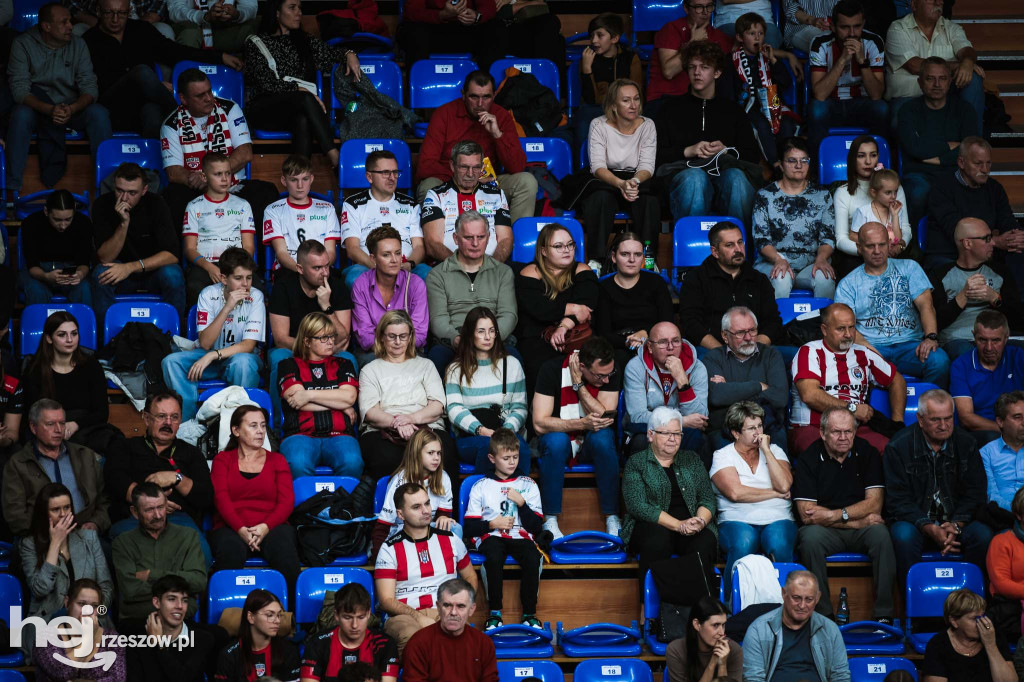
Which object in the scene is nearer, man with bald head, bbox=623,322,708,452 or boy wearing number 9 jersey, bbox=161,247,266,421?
man with bald head, bbox=623,322,708,452

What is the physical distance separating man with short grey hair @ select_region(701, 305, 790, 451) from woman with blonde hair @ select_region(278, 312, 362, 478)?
183 cm

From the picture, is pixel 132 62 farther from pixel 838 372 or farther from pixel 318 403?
pixel 838 372

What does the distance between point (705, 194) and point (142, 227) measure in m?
3.32

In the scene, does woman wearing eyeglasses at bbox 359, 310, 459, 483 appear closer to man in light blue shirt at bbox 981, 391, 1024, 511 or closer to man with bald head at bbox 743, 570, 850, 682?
man with bald head at bbox 743, 570, 850, 682

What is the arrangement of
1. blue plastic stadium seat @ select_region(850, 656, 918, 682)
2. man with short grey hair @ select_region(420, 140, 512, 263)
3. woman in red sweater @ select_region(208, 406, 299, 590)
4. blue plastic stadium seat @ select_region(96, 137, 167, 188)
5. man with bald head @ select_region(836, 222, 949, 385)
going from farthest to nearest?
blue plastic stadium seat @ select_region(96, 137, 167, 188), man with short grey hair @ select_region(420, 140, 512, 263), man with bald head @ select_region(836, 222, 949, 385), woman in red sweater @ select_region(208, 406, 299, 590), blue plastic stadium seat @ select_region(850, 656, 918, 682)

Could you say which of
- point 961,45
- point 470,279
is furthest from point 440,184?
point 961,45

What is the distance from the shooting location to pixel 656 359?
22.5ft

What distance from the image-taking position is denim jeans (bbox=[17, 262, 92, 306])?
7434mm

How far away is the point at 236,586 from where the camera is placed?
6008 millimetres

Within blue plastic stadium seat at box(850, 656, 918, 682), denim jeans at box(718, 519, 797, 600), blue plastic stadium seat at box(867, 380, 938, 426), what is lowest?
blue plastic stadium seat at box(850, 656, 918, 682)

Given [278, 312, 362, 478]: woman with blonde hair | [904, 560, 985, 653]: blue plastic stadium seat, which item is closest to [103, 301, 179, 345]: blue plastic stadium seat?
[278, 312, 362, 478]: woman with blonde hair

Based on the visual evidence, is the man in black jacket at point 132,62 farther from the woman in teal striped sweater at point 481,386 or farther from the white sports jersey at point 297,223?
the woman in teal striped sweater at point 481,386

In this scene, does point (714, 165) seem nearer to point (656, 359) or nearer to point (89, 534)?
→ point (656, 359)

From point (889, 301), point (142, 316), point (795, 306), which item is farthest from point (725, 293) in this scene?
point (142, 316)
